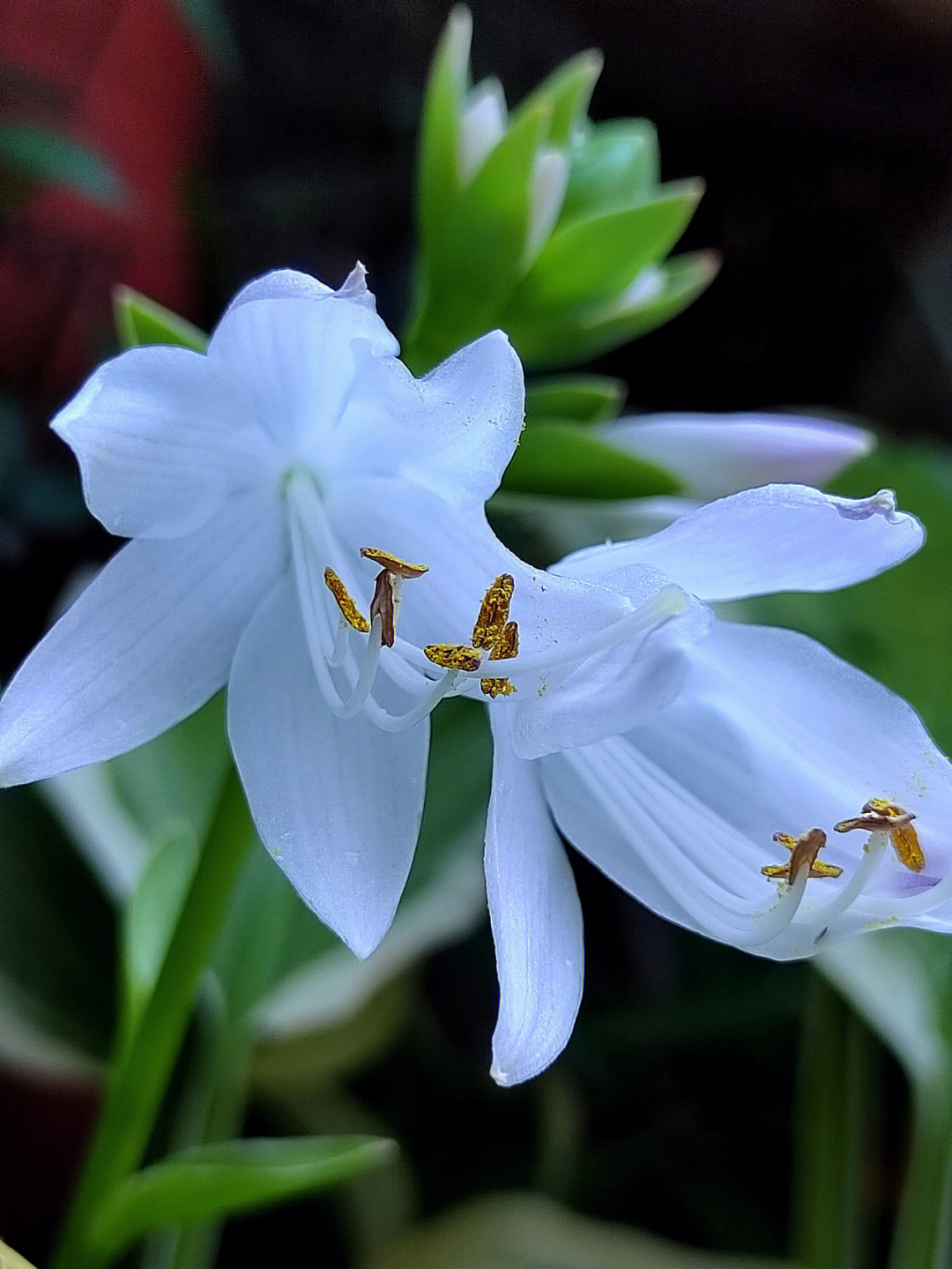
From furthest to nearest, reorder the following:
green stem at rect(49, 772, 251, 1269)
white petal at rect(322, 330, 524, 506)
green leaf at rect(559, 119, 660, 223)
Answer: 1. green leaf at rect(559, 119, 660, 223)
2. green stem at rect(49, 772, 251, 1269)
3. white petal at rect(322, 330, 524, 506)

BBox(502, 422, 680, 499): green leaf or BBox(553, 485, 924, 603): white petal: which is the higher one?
BBox(553, 485, 924, 603): white petal

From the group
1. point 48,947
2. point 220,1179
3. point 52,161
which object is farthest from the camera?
point 48,947

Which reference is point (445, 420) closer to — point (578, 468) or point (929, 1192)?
point (578, 468)

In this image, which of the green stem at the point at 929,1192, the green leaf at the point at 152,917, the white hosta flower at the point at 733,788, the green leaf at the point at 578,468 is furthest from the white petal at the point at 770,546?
the green stem at the point at 929,1192

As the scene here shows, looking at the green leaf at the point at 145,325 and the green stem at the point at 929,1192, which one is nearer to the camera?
the green leaf at the point at 145,325

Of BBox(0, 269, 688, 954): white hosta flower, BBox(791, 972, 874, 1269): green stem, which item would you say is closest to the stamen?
BBox(0, 269, 688, 954): white hosta flower

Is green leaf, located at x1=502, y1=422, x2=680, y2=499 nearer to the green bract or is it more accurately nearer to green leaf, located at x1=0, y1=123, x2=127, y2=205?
the green bract

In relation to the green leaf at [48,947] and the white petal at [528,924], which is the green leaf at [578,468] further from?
the green leaf at [48,947]

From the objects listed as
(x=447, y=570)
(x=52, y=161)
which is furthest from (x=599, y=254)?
(x=52, y=161)
